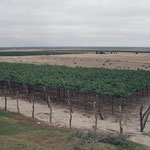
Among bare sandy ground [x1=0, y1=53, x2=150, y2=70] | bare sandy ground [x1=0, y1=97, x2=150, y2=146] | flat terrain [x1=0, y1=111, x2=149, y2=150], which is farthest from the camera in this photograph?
bare sandy ground [x1=0, y1=53, x2=150, y2=70]

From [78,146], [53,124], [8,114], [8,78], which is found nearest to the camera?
[78,146]

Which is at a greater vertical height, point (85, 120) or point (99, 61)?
point (99, 61)

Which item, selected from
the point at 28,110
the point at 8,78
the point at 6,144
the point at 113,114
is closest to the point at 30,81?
the point at 8,78

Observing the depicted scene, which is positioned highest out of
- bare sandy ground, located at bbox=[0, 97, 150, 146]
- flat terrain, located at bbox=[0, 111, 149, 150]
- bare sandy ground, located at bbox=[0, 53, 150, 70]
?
bare sandy ground, located at bbox=[0, 53, 150, 70]

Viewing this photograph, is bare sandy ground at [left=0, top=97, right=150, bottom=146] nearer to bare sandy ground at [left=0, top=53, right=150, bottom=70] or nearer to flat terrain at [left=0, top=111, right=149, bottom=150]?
flat terrain at [left=0, top=111, right=149, bottom=150]

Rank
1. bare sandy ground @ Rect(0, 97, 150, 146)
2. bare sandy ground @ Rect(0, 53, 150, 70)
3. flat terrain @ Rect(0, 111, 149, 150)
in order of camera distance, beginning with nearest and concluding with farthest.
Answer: flat terrain @ Rect(0, 111, 149, 150) < bare sandy ground @ Rect(0, 97, 150, 146) < bare sandy ground @ Rect(0, 53, 150, 70)

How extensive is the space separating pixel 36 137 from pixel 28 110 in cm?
845

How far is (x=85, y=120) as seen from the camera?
19.5 metres

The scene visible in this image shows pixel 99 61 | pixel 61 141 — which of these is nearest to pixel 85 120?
pixel 61 141

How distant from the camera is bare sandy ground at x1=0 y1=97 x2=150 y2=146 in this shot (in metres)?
16.8

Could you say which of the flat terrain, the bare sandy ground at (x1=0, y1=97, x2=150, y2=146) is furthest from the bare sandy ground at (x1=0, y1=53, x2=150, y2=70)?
the flat terrain

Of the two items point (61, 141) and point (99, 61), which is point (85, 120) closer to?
point (61, 141)

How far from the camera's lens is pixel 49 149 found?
11695 mm

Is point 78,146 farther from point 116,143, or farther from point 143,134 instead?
point 143,134
